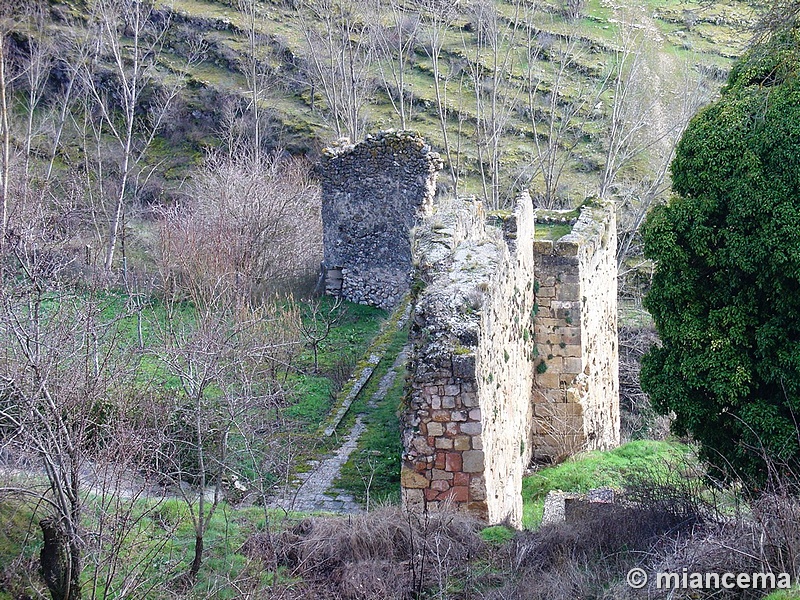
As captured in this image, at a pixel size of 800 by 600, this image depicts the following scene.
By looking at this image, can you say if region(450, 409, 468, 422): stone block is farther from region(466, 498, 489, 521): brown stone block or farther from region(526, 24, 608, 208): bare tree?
region(526, 24, 608, 208): bare tree

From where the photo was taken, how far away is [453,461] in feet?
29.0

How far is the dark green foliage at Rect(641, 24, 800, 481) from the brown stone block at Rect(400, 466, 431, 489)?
2.97m

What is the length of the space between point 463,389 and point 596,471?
16.7ft

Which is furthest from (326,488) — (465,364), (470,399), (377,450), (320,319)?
(320,319)

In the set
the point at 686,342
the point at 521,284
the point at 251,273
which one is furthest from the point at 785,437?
the point at 251,273

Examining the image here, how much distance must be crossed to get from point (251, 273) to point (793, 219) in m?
13.5

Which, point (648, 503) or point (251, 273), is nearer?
point (648, 503)

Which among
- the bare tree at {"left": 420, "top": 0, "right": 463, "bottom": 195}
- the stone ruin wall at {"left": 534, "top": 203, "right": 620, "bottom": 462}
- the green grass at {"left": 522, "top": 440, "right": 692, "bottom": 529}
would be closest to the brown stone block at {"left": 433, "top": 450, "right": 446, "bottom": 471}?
the green grass at {"left": 522, "top": 440, "right": 692, "bottom": 529}

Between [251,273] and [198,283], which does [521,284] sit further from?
[251,273]

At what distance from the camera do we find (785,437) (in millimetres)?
8984

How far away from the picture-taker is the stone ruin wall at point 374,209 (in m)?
21.5

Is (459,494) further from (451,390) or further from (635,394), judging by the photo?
(635,394)

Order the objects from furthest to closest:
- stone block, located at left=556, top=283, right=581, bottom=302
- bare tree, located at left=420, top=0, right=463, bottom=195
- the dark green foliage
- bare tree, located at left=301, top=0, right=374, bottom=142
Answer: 1. bare tree, located at left=301, top=0, right=374, bottom=142
2. bare tree, located at left=420, top=0, right=463, bottom=195
3. stone block, located at left=556, top=283, right=581, bottom=302
4. the dark green foliage

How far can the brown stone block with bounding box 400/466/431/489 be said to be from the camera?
351 inches
